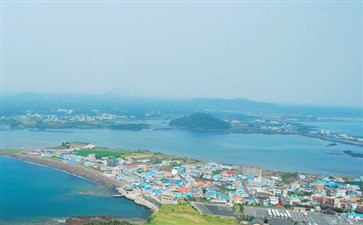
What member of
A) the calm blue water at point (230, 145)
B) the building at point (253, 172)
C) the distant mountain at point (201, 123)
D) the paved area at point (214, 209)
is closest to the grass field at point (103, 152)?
the calm blue water at point (230, 145)

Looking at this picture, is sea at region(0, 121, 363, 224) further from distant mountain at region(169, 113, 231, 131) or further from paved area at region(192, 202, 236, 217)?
distant mountain at region(169, 113, 231, 131)

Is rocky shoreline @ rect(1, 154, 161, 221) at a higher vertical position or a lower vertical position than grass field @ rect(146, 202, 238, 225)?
lower

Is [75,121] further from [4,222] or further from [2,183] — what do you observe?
[4,222]

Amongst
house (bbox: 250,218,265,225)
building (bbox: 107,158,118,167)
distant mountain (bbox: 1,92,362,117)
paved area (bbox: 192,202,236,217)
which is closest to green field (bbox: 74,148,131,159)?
building (bbox: 107,158,118,167)

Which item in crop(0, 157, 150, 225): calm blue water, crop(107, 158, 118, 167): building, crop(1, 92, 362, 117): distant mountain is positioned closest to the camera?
crop(0, 157, 150, 225): calm blue water

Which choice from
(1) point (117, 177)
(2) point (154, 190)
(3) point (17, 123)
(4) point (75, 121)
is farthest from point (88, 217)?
(4) point (75, 121)

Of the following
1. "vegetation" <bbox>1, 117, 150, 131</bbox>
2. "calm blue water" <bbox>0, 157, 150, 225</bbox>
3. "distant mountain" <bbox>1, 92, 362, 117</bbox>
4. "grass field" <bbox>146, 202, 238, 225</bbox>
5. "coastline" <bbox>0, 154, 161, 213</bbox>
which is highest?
"distant mountain" <bbox>1, 92, 362, 117</bbox>

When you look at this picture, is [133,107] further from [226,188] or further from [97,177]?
[226,188]
